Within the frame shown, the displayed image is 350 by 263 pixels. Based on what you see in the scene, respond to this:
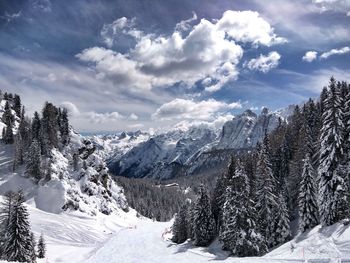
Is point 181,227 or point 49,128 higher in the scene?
point 49,128

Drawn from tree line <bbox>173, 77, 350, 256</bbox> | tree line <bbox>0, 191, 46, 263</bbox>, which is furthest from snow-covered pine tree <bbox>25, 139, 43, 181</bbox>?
tree line <bbox>0, 191, 46, 263</bbox>

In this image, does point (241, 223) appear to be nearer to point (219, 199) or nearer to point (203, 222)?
point (203, 222)

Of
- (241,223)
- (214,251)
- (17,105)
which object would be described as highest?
(17,105)

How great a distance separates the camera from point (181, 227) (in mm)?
86562

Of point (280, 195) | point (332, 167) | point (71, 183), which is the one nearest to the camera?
point (332, 167)

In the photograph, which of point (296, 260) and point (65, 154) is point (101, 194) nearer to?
point (65, 154)

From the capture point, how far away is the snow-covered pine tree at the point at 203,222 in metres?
73.7

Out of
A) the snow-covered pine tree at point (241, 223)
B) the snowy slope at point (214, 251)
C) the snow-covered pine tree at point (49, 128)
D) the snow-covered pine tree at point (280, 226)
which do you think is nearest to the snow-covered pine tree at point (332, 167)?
the snowy slope at point (214, 251)

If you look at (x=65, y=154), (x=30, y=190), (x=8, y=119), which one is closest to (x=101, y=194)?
(x=65, y=154)

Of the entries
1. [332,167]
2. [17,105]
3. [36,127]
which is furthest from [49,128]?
[332,167]

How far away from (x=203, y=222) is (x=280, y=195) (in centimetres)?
1994

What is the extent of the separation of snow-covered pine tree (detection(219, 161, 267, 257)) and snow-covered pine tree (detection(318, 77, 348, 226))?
1185cm

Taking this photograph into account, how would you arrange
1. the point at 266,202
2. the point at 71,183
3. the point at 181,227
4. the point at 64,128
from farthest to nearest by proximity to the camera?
the point at 64,128 < the point at 71,183 < the point at 181,227 < the point at 266,202

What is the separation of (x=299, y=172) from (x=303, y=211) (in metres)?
17.4
